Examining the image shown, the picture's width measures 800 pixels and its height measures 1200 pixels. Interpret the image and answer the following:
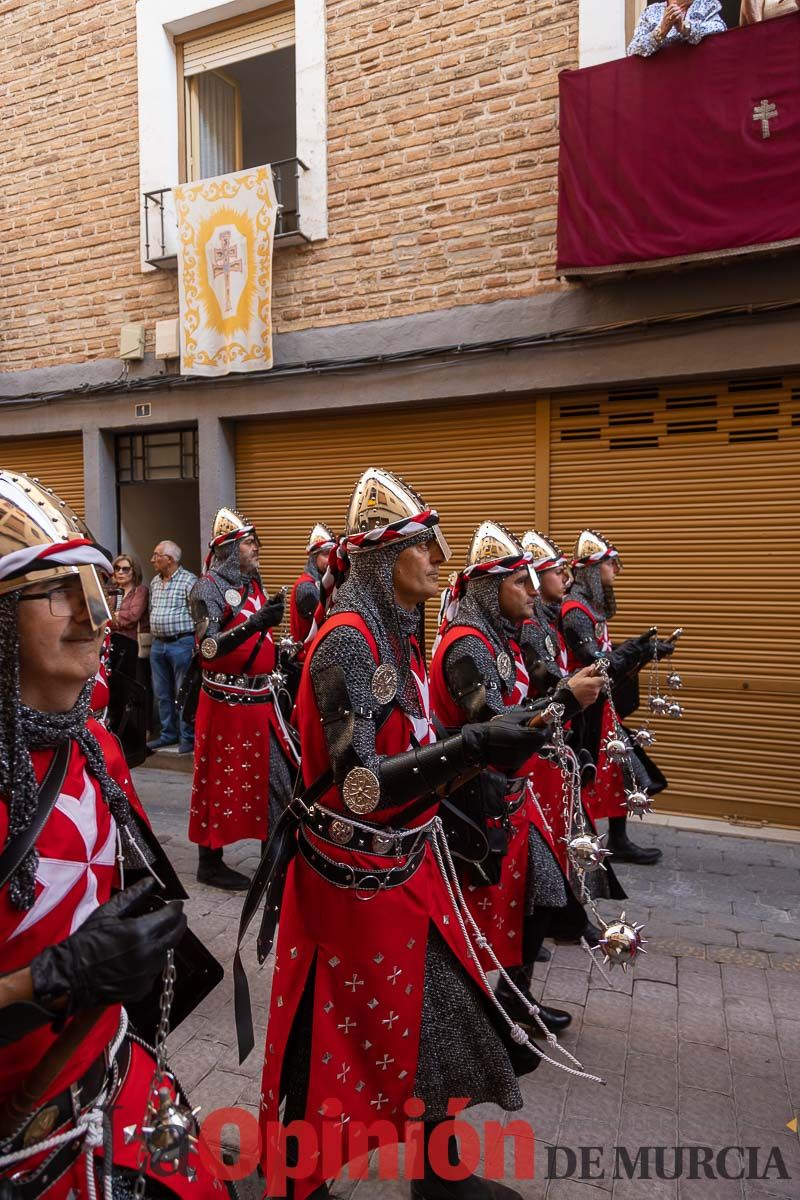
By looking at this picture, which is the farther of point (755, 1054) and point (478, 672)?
point (755, 1054)

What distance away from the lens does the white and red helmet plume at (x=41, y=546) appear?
1373mm

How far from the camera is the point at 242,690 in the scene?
17.4 feet

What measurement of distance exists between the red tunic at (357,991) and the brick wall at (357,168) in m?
6.01

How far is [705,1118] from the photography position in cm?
303

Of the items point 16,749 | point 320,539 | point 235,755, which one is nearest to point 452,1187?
point 16,749

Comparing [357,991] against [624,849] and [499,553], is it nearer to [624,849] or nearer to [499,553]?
[499,553]

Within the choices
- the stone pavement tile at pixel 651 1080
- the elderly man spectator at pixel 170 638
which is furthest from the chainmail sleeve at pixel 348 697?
the elderly man spectator at pixel 170 638

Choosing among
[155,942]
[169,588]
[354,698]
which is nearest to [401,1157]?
[354,698]

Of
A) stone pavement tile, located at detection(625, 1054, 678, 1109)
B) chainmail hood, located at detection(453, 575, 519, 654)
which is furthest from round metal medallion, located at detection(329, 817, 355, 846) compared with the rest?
stone pavement tile, located at detection(625, 1054, 678, 1109)

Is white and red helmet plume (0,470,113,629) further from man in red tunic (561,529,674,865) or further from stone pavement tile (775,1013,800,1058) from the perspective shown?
man in red tunic (561,529,674,865)

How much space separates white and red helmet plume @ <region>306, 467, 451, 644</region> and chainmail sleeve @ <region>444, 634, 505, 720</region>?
1.81ft

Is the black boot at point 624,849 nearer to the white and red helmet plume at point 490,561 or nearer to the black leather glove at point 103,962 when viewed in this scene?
the white and red helmet plume at point 490,561

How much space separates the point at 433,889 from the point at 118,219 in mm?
8999

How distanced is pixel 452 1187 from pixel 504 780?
129 centimetres
